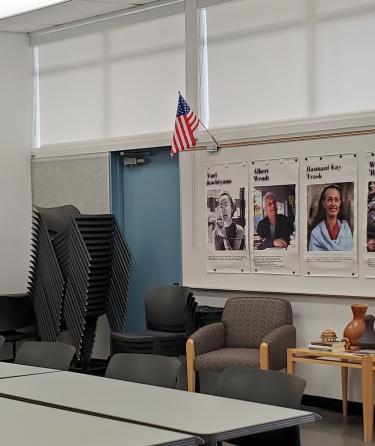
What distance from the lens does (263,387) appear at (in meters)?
4.30

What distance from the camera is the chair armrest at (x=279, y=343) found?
23.1 feet

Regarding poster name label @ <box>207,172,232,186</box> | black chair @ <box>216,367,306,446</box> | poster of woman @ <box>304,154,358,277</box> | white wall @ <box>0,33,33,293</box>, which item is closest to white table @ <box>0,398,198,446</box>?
black chair @ <box>216,367,306,446</box>

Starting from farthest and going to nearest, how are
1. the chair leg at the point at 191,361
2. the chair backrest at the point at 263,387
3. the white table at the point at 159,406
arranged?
the chair leg at the point at 191,361
the chair backrest at the point at 263,387
the white table at the point at 159,406

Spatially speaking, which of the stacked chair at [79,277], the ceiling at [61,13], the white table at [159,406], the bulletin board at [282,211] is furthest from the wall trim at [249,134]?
the white table at [159,406]

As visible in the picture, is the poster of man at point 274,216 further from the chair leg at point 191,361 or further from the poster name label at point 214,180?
the chair leg at point 191,361

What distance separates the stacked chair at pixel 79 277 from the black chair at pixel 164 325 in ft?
1.80

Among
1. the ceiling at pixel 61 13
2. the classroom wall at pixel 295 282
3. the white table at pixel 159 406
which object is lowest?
the white table at pixel 159 406

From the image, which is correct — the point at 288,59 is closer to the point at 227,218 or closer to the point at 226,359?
the point at 227,218

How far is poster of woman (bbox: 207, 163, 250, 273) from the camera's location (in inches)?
318

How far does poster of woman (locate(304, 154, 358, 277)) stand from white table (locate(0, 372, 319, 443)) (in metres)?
3.07

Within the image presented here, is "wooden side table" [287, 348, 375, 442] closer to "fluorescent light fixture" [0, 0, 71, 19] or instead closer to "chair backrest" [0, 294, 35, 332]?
"chair backrest" [0, 294, 35, 332]

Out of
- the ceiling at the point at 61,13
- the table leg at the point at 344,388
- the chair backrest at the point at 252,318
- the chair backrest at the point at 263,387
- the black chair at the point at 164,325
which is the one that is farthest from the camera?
the ceiling at the point at 61,13

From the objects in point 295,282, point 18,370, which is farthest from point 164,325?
point 18,370

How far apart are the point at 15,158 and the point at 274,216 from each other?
3433 mm
